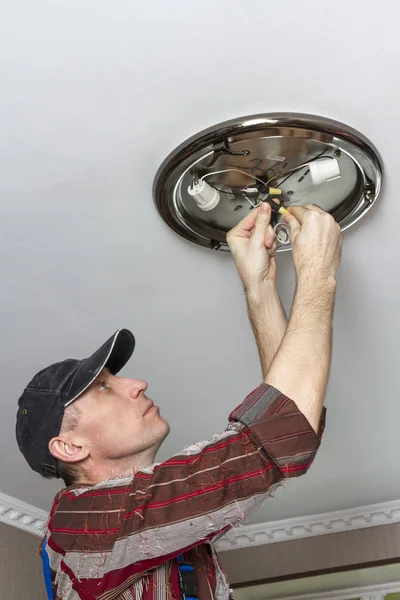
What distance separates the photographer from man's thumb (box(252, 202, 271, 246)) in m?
1.22

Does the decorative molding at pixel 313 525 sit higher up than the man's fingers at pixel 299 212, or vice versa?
the man's fingers at pixel 299 212

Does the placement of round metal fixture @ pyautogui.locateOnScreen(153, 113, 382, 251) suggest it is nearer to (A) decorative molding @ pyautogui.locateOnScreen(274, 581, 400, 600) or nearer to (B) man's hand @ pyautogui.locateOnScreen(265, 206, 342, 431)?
(B) man's hand @ pyautogui.locateOnScreen(265, 206, 342, 431)

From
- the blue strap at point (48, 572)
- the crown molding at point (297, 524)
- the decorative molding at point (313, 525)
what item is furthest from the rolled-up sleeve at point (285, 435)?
the decorative molding at point (313, 525)

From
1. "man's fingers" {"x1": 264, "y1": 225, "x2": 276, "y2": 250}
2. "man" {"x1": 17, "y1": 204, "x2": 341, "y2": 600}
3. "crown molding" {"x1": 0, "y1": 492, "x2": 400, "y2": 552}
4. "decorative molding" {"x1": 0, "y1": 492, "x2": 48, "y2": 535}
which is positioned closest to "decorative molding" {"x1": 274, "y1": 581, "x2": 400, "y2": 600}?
"crown molding" {"x1": 0, "y1": 492, "x2": 400, "y2": 552}

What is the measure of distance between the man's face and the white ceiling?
32cm

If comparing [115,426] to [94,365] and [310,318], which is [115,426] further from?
[310,318]

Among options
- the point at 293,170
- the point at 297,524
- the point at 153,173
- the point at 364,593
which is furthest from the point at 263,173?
the point at 364,593

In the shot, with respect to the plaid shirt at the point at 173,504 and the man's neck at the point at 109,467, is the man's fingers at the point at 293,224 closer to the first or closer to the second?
the plaid shirt at the point at 173,504

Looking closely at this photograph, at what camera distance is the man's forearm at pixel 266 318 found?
1278 mm

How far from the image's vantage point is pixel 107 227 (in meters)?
1.38

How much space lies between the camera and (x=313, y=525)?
3.06 m

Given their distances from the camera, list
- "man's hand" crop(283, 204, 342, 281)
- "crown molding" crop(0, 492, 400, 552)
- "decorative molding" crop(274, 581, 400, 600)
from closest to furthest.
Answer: "man's hand" crop(283, 204, 342, 281) < "crown molding" crop(0, 492, 400, 552) < "decorative molding" crop(274, 581, 400, 600)

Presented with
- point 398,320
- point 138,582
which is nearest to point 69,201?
point 138,582

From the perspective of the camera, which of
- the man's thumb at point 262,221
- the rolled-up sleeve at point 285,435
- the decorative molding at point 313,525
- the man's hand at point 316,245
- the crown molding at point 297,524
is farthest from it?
the decorative molding at point 313,525
